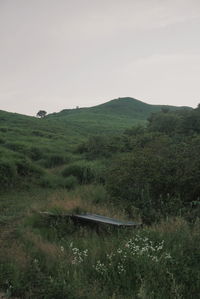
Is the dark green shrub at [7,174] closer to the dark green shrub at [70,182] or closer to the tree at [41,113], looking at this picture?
the dark green shrub at [70,182]

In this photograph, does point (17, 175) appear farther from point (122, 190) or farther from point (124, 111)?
point (124, 111)

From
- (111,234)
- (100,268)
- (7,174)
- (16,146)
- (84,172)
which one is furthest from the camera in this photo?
(16,146)

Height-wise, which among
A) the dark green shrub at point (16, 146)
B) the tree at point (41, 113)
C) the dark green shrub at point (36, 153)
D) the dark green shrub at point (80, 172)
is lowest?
the dark green shrub at point (80, 172)

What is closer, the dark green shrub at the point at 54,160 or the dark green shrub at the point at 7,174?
the dark green shrub at the point at 7,174

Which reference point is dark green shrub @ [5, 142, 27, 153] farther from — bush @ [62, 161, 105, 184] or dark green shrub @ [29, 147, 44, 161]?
bush @ [62, 161, 105, 184]

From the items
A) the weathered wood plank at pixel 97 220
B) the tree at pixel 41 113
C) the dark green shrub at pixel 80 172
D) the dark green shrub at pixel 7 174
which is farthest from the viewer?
the tree at pixel 41 113

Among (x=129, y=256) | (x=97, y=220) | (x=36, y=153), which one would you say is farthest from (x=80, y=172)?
(x=129, y=256)

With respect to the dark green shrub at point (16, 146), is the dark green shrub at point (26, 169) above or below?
below

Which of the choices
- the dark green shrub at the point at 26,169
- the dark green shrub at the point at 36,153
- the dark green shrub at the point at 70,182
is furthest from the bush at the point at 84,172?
the dark green shrub at the point at 36,153

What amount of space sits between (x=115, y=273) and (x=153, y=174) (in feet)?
16.5

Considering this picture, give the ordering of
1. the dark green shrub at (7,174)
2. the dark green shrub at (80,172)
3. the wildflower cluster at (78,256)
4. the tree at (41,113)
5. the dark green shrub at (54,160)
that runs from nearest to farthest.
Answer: the wildflower cluster at (78,256) → the dark green shrub at (7,174) → the dark green shrub at (80,172) → the dark green shrub at (54,160) → the tree at (41,113)

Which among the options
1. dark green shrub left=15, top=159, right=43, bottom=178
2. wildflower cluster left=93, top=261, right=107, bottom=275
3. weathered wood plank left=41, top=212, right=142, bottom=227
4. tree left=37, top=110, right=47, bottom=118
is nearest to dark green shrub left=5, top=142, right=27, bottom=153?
dark green shrub left=15, top=159, right=43, bottom=178

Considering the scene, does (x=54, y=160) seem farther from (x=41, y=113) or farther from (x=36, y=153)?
(x=41, y=113)

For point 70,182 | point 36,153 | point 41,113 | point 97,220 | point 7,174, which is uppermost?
point 41,113
